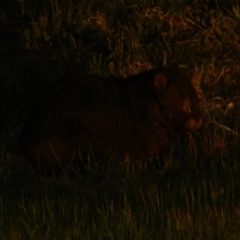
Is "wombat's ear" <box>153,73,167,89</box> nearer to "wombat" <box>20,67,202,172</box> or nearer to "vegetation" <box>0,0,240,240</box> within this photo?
"wombat" <box>20,67,202,172</box>

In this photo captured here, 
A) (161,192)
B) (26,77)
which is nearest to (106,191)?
(161,192)

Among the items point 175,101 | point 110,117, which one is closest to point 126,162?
point 110,117

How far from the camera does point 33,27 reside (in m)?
12.1

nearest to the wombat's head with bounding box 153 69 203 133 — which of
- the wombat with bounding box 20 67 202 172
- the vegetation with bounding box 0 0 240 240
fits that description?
the wombat with bounding box 20 67 202 172

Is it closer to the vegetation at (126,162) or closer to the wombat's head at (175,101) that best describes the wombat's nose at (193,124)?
the wombat's head at (175,101)

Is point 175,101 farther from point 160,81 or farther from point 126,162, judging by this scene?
point 126,162

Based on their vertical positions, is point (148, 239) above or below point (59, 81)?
below

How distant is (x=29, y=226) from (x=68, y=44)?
4717 mm

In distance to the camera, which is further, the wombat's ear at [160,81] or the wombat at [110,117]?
the wombat's ear at [160,81]

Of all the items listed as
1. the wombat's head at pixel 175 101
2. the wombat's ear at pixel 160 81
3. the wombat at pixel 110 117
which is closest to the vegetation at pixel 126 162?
the wombat at pixel 110 117

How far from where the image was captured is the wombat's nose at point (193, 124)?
9.70 meters

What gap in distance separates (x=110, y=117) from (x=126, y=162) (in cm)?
42

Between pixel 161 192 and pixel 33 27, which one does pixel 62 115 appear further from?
pixel 33 27

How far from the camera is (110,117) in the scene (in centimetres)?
930
